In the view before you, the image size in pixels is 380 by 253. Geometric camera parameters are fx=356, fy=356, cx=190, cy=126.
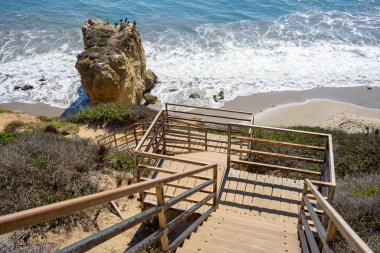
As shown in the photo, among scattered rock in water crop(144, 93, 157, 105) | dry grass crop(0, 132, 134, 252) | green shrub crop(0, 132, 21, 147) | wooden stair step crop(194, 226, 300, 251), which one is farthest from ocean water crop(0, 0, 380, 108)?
wooden stair step crop(194, 226, 300, 251)

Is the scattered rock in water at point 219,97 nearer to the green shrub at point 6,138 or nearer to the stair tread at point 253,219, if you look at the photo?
the green shrub at point 6,138

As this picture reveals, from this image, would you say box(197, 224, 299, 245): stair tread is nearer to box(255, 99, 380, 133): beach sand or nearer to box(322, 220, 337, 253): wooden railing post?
box(322, 220, 337, 253): wooden railing post

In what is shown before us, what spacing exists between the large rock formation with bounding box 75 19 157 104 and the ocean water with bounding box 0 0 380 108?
2764mm

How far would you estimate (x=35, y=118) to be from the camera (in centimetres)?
1827

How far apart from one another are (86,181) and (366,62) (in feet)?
87.6

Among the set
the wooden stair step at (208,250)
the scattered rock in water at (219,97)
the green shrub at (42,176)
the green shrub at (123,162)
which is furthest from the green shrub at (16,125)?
the wooden stair step at (208,250)

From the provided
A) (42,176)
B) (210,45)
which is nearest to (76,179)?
(42,176)

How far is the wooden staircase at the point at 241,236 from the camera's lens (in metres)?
5.28

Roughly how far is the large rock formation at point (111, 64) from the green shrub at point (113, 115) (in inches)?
123

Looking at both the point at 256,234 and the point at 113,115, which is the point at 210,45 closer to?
the point at 113,115

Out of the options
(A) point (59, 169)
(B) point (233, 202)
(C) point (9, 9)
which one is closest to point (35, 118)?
(A) point (59, 169)

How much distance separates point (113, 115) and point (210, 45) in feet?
56.4

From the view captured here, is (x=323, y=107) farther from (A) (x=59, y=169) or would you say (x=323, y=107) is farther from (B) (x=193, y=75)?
(A) (x=59, y=169)

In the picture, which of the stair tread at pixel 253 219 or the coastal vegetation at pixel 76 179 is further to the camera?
the coastal vegetation at pixel 76 179
